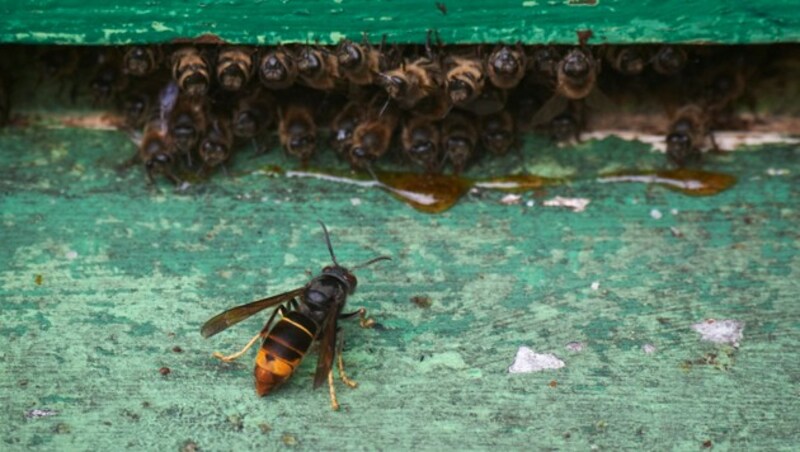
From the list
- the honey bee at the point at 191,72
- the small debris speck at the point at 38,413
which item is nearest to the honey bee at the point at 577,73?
the honey bee at the point at 191,72

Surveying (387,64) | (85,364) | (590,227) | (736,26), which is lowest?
(85,364)

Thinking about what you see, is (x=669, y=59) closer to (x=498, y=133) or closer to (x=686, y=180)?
(x=686, y=180)

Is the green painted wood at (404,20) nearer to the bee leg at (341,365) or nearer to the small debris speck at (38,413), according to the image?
the bee leg at (341,365)

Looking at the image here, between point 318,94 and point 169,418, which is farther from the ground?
point 318,94

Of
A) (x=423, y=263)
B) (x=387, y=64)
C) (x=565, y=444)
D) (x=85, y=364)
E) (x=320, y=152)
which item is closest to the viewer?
(x=565, y=444)

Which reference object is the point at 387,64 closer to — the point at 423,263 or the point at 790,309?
the point at 423,263

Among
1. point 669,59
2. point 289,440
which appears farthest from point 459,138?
point 289,440

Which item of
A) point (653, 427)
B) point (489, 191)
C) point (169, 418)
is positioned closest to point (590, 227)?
point (489, 191)

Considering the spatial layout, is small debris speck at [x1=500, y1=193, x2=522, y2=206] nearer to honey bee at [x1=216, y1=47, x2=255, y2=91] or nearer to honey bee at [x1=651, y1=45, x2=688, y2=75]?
honey bee at [x1=651, y1=45, x2=688, y2=75]
